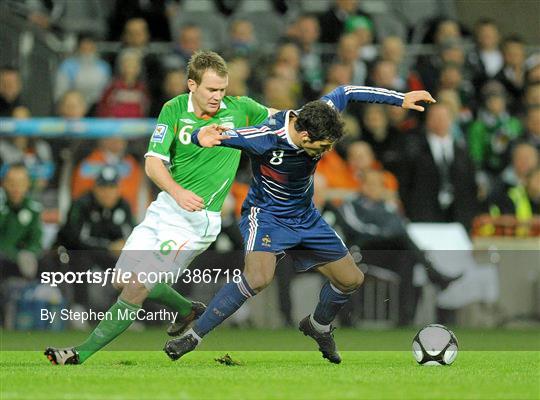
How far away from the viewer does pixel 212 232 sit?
9789mm

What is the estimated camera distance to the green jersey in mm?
9609

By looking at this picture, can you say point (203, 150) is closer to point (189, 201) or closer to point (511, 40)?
point (189, 201)

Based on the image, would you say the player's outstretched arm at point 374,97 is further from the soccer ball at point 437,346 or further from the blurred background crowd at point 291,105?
the blurred background crowd at point 291,105

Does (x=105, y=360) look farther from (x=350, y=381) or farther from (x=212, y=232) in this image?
(x=350, y=381)

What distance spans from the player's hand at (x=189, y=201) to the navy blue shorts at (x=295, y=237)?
44cm

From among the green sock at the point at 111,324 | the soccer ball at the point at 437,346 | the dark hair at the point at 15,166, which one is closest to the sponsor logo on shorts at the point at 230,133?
the green sock at the point at 111,324

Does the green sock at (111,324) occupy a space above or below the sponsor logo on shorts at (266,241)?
below

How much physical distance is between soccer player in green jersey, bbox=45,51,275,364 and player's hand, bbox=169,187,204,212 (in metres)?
0.06

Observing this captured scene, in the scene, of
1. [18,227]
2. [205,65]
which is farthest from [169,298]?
[18,227]

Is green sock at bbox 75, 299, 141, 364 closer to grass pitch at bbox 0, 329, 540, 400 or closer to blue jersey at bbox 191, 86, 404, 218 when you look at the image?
grass pitch at bbox 0, 329, 540, 400

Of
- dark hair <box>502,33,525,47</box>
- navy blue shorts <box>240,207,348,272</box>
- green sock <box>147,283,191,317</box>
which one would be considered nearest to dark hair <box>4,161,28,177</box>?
green sock <box>147,283,191,317</box>

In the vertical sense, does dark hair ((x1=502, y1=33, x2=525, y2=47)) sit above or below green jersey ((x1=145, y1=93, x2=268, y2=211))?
below

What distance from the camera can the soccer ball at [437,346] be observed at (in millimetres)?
9422

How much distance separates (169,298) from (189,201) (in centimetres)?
119
